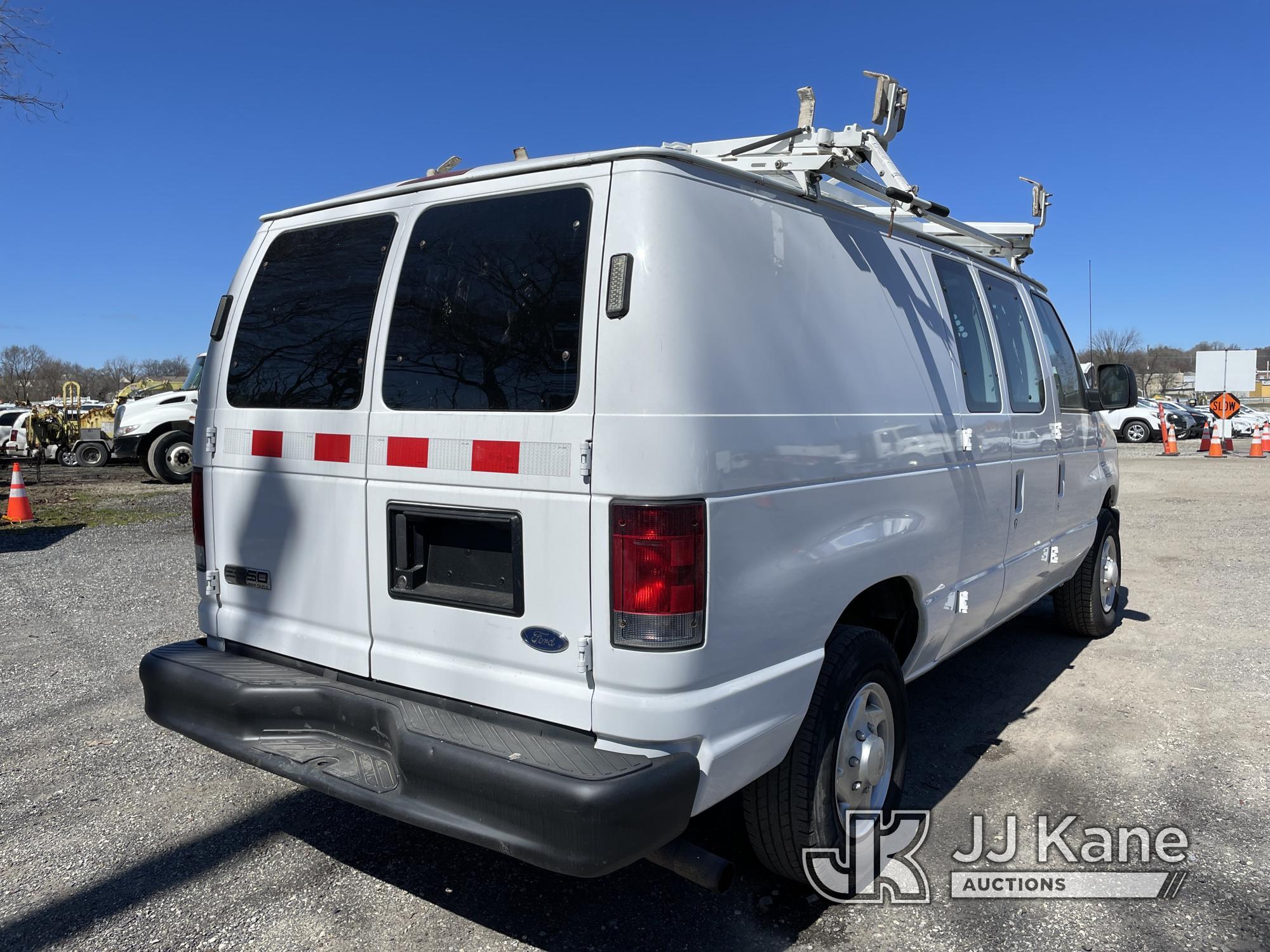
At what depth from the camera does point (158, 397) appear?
16.2m

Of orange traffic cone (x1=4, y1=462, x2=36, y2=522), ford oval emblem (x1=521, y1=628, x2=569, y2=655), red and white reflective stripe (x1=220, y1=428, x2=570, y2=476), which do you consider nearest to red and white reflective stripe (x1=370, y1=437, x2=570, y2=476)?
red and white reflective stripe (x1=220, y1=428, x2=570, y2=476)

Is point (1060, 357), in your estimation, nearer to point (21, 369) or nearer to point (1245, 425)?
point (1245, 425)

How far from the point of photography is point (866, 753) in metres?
3.12

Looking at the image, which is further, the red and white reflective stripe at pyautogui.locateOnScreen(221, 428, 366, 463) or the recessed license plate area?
the red and white reflective stripe at pyautogui.locateOnScreen(221, 428, 366, 463)

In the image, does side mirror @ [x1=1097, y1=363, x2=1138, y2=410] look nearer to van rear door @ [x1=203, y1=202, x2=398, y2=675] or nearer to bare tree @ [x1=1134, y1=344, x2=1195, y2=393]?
van rear door @ [x1=203, y1=202, x2=398, y2=675]

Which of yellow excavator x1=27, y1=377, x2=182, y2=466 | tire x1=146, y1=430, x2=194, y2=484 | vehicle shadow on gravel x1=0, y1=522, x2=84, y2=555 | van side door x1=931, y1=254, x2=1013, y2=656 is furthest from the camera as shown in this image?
yellow excavator x1=27, y1=377, x2=182, y2=466

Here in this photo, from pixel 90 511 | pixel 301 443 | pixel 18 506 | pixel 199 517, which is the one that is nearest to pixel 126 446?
pixel 90 511

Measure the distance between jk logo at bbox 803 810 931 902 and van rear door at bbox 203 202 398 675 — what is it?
1.61 meters

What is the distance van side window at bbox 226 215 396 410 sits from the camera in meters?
3.04

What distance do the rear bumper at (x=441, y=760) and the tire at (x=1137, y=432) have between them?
29.1m

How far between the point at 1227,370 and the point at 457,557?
3274 cm

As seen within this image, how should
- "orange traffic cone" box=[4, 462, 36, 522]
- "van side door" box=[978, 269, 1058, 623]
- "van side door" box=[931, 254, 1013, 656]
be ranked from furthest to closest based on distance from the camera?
"orange traffic cone" box=[4, 462, 36, 522]
"van side door" box=[978, 269, 1058, 623]
"van side door" box=[931, 254, 1013, 656]

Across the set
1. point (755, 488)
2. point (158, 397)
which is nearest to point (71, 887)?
point (755, 488)

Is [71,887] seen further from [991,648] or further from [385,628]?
[991,648]
